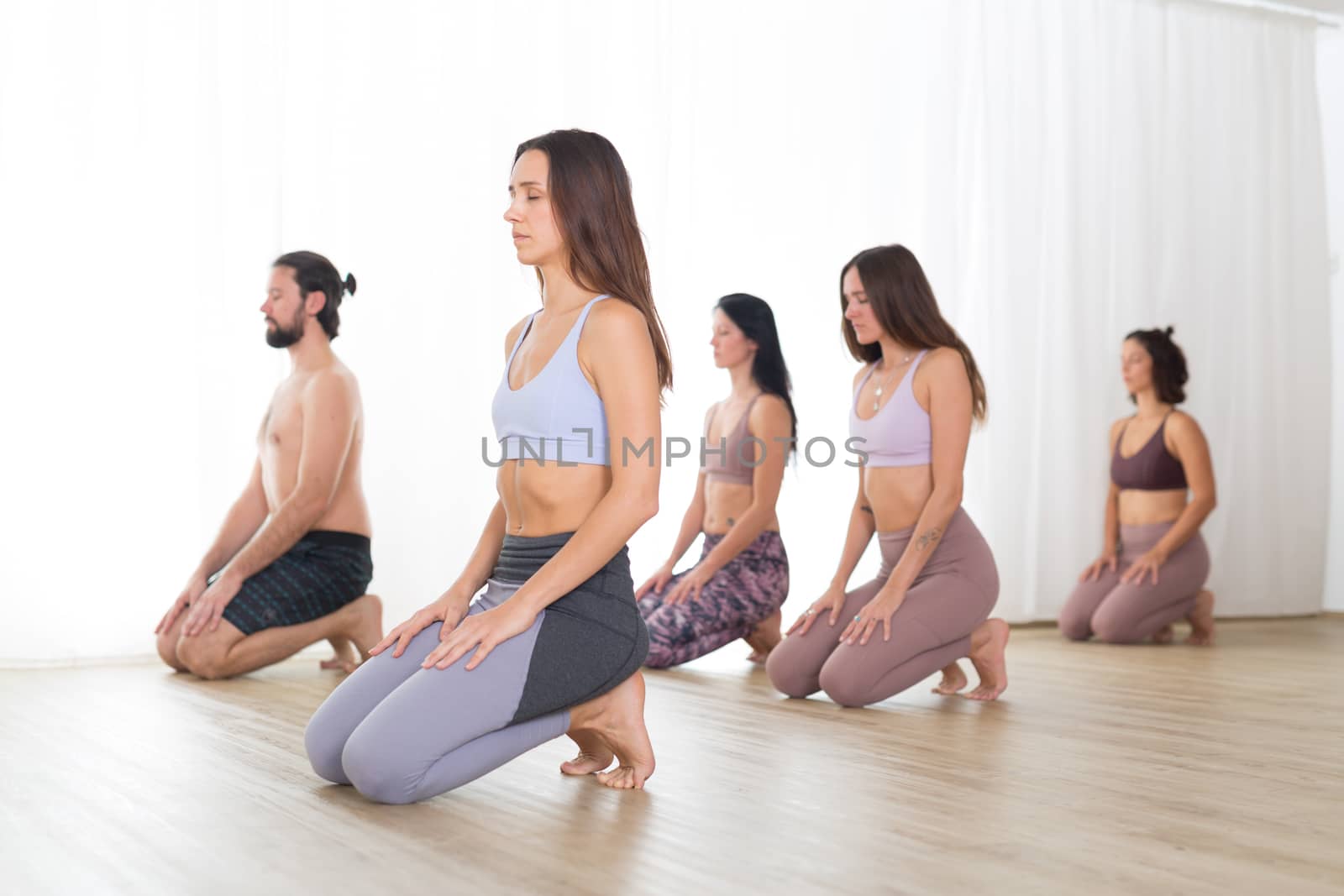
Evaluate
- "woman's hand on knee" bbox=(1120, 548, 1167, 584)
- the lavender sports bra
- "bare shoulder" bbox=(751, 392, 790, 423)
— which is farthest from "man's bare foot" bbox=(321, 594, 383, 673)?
"woman's hand on knee" bbox=(1120, 548, 1167, 584)

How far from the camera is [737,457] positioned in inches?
156

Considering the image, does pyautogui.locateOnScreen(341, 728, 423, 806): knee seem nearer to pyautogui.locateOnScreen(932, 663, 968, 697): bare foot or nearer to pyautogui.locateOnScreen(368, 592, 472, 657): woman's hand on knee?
pyautogui.locateOnScreen(368, 592, 472, 657): woman's hand on knee

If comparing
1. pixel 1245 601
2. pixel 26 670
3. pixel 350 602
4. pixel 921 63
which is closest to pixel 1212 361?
pixel 1245 601

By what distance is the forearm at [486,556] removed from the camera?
216 cm

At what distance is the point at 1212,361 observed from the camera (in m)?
5.86

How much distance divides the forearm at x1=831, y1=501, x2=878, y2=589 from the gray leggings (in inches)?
57.9

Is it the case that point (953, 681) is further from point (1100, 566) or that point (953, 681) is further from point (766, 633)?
point (1100, 566)

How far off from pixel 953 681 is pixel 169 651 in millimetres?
2012

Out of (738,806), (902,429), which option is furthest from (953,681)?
(738,806)

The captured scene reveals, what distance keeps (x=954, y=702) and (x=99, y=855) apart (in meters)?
2.03

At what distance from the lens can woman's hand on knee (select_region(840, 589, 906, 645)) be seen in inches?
116

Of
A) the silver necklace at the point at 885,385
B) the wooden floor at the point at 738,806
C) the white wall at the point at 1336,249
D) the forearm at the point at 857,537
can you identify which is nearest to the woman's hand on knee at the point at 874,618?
the wooden floor at the point at 738,806

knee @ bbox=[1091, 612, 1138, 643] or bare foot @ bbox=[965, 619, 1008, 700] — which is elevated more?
bare foot @ bbox=[965, 619, 1008, 700]

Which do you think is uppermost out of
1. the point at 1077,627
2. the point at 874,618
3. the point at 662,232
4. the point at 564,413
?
the point at 662,232
